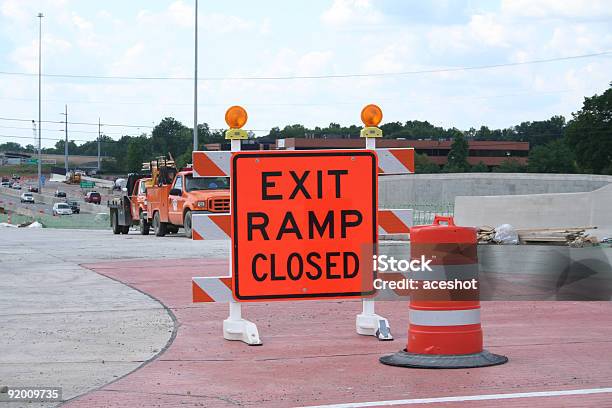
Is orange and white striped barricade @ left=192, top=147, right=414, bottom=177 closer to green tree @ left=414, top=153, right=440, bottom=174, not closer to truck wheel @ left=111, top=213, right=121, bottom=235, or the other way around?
truck wheel @ left=111, top=213, right=121, bottom=235

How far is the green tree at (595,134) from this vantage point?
120 m

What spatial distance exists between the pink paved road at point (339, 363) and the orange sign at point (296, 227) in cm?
62

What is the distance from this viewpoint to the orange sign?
33.3 feet

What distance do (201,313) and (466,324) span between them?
449cm

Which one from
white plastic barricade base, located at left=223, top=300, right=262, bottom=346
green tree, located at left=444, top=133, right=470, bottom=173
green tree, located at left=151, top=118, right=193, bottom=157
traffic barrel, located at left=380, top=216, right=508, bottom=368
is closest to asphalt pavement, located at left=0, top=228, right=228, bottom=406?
white plastic barricade base, located at left=223, top=300, right=262, bottom=346

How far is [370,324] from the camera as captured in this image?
10.5 meters

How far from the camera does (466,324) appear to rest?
8883 millimetres

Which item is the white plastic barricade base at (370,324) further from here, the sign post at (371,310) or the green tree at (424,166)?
the green tree at (424,166)

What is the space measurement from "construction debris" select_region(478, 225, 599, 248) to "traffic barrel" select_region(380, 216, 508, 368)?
18.8 m

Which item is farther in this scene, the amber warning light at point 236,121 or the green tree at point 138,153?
the green tree at point 138,153

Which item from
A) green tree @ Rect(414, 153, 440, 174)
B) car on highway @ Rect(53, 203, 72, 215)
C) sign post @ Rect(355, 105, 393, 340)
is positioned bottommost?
car on highway @ Rect(53, 203, 72, 215)

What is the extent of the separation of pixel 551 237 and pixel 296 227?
20459 mm

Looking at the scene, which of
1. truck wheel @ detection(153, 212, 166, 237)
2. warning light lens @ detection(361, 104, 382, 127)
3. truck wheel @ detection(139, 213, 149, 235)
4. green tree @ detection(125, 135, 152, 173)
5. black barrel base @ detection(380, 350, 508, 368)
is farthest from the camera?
green tree @ detection(125, 135, 152, 173)

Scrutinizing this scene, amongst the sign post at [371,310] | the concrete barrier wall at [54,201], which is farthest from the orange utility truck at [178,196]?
the concrete barrier wall at [54,201]
